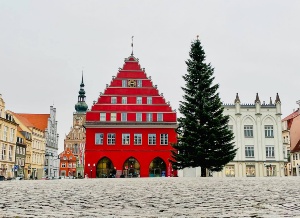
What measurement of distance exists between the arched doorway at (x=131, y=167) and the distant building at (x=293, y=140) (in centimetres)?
2591

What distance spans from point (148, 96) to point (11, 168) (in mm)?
25775

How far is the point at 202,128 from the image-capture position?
1355 inches

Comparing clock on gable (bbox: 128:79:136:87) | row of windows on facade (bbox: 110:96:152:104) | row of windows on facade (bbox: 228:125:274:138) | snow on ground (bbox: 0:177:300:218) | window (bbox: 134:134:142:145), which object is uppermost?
clock on gable (bbox: 128:79:136:87)

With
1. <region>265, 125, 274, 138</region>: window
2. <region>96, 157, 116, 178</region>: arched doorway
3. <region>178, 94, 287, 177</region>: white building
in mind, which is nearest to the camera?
<region>96, 157, 116, 178</region>: arched doorway

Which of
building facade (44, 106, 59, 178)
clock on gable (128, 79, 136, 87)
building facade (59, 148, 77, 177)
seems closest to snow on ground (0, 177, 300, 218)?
clock on gable (128, 79, 136, 87)

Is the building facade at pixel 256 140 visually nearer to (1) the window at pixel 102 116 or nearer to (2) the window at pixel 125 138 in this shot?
(2) the window at pixel 125 138

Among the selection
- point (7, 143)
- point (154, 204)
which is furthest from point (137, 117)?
point (154, 204)

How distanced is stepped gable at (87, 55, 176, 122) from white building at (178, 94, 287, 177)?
9.02 meters

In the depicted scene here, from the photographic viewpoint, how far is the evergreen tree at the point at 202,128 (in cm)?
3425

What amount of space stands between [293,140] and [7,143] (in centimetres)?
4587

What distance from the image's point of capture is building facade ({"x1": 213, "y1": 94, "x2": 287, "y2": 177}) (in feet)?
164

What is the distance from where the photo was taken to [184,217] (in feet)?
15.0

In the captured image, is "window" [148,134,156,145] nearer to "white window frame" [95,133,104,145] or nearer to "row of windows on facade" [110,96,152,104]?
"row of windows on facade" [110,96,152,104]

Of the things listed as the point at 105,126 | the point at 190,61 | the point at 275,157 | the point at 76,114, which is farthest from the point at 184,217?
the point at 76,114
